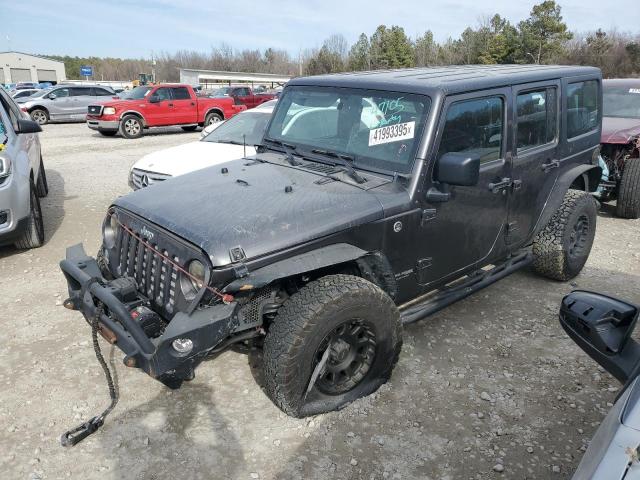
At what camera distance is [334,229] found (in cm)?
287

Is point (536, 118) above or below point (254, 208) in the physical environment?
above

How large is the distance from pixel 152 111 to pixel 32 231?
1158 cm

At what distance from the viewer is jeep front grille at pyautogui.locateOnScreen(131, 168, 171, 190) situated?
6.28 metres

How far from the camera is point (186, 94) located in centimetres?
1711

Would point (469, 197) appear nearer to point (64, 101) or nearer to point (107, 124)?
point (107, 124)

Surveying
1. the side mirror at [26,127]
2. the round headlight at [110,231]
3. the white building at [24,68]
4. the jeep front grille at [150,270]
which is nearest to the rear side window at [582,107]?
the jeep front grille at [150,270]

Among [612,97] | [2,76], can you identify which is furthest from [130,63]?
[612,97]

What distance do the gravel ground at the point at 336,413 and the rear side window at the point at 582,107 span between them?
5.42ft

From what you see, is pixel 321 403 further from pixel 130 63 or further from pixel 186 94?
pixel 130 63

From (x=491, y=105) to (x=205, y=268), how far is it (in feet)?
7.95

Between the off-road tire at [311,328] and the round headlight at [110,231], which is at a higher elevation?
the round headlight at [110,231]

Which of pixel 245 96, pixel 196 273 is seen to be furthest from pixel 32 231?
pixel 245 96

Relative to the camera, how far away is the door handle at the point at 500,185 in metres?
3.66

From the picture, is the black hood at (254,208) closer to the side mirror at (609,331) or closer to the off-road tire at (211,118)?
the side mirror at (609,331)
